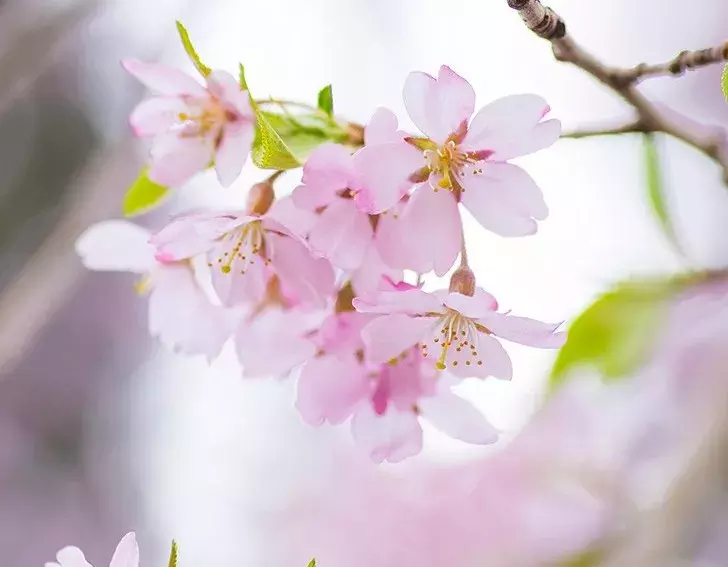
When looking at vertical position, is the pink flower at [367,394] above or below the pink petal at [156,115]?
below

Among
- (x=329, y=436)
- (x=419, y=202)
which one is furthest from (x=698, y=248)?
(x=419, y=202)

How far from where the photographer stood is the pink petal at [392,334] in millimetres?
331

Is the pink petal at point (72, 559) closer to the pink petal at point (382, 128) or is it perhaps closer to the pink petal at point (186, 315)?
the pink petal at point (186, 315)

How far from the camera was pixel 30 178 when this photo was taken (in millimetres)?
1280

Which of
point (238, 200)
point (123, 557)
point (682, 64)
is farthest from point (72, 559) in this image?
point (238, 200)

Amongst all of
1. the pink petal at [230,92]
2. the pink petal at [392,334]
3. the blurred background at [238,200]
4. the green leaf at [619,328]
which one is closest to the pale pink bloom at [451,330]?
the pink petal at [392,334]

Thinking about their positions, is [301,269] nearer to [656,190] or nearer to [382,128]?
[382,128]

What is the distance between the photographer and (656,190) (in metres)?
0.56

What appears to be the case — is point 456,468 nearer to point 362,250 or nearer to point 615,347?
point 615,347

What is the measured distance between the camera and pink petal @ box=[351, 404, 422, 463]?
38 centimetres

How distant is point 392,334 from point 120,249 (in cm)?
17

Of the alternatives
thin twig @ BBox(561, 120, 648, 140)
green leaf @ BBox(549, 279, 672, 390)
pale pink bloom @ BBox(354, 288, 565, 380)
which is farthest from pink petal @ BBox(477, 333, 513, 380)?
green leaf @ BBox(549, 279, 672, 390)

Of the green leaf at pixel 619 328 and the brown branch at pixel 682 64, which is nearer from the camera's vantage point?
the brown branch at pixel 682 64

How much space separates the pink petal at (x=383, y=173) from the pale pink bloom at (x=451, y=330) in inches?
1.4
